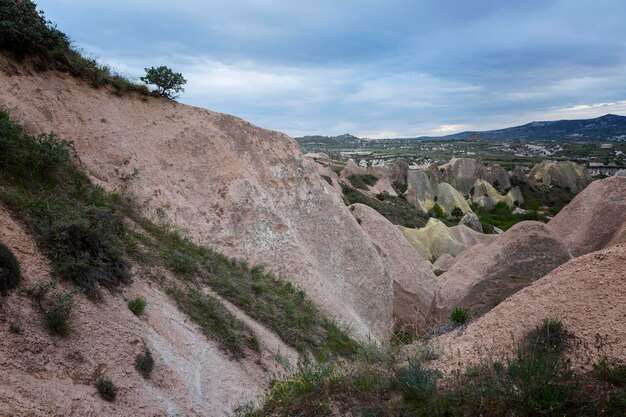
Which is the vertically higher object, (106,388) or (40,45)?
(40,45)

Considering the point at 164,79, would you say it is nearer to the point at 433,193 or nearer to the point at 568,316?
the point at 568,316

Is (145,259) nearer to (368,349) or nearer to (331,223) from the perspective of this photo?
(368,349)

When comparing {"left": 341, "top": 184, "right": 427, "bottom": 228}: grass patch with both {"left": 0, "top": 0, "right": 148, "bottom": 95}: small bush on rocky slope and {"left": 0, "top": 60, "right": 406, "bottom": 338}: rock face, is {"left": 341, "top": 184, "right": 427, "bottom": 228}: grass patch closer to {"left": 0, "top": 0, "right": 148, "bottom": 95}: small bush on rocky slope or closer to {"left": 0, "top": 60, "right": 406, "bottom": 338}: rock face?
{"left": 0, "top": 60, "right": 406, "bottom": 338}: rock face

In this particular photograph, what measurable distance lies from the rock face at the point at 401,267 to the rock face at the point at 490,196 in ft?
181

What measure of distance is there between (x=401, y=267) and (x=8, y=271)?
16175 mm

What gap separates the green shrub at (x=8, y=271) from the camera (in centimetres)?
567

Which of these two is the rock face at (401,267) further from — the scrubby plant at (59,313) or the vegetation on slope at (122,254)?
the scrubby plant at (59,313)

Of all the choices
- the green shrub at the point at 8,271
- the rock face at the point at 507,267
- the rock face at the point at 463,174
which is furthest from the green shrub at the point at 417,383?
the rock face at the point at 463,174

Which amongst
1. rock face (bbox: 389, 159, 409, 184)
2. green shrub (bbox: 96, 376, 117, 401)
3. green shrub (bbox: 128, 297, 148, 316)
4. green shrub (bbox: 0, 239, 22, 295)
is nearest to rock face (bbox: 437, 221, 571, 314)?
green shrub (bbox: 128, 297, 148, 316)

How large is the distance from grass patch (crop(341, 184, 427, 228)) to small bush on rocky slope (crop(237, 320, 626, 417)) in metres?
39.2

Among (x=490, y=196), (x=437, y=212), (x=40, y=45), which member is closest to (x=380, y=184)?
(x=437, y=212)

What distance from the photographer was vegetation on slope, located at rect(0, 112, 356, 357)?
23.1 feet

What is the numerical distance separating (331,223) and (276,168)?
2602 mm

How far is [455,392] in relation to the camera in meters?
4.99
